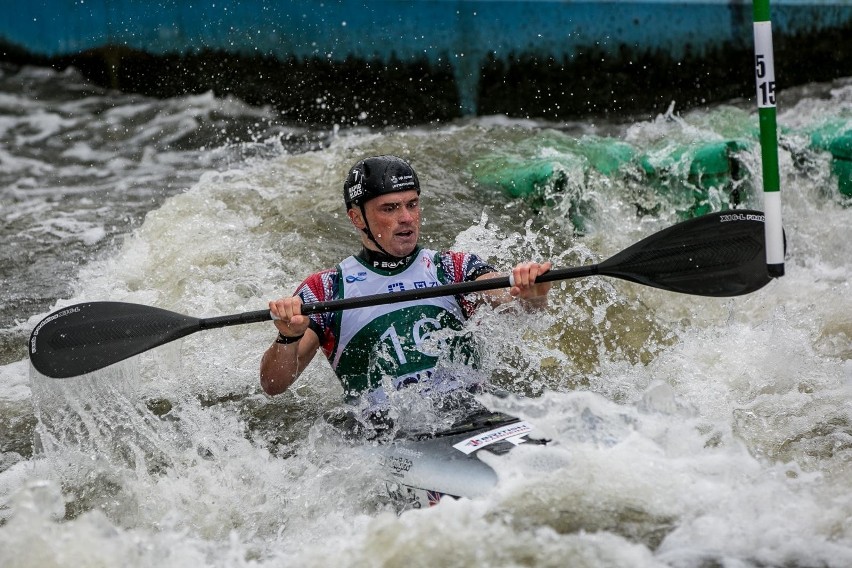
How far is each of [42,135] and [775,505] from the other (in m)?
9.24

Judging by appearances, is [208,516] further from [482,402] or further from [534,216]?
[534,216]

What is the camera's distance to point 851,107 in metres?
8.74

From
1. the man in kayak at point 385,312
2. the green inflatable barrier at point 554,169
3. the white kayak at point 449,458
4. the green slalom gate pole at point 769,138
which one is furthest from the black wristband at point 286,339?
the green inflatable barrier at point 554,169

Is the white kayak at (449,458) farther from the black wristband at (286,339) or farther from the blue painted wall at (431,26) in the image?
the blue painted wall at (431,26)

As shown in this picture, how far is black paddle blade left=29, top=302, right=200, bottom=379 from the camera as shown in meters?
4.10

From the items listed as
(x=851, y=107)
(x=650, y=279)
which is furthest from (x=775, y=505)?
(x=851, y=107)

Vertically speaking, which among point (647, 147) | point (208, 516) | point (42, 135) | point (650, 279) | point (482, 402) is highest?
point (42, 135)

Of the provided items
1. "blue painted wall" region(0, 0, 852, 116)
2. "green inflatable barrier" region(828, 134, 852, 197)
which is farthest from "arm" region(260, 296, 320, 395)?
"blue painted wall" region(0, 0, 852, 116)

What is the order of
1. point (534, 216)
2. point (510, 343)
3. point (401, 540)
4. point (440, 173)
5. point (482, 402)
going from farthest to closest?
point (440, 173)
point (534, 216)
point (510, 343)
point (482, 402)
point (401, 540)

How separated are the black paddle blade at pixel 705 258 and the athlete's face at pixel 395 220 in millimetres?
763

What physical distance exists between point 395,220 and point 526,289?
24.5 inches

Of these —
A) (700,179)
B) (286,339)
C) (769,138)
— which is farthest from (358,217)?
(700,179)

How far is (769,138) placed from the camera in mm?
3453

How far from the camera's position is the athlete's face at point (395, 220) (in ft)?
13.3
